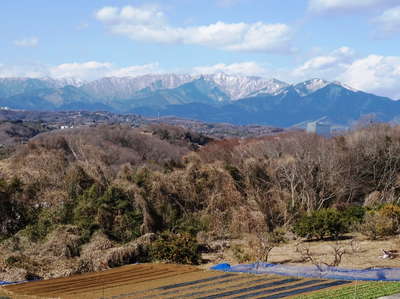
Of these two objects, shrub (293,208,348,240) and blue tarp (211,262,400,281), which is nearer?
blue tarp (211,262,400,281)

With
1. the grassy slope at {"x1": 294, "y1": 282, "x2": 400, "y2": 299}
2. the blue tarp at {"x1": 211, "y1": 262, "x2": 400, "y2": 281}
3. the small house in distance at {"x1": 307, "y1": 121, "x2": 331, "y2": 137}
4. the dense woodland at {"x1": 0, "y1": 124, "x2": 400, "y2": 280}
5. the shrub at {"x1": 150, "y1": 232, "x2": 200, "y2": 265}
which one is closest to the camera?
the grassy slope at {"x1": 294, "y1": 282, "x2": 400, "y2": 299}

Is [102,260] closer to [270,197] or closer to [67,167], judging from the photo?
[67,167]

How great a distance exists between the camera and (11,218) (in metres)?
20.2

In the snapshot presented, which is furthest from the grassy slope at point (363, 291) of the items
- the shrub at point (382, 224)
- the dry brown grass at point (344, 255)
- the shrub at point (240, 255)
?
the shrub at point (382, 224)

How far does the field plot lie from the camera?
1173 centimetres

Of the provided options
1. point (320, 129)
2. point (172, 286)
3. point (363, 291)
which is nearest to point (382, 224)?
point (363, 291)

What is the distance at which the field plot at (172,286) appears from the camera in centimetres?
1173

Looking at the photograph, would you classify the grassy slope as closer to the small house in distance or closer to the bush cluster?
the bush cluster

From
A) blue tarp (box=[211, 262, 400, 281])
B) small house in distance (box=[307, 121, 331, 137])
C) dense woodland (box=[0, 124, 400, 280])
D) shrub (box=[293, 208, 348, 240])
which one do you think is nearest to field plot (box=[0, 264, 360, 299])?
blue tarp (box=[211, 262, 400, 281])

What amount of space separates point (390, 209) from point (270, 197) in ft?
22.0

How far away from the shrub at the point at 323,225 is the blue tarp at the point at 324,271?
610 centimetres

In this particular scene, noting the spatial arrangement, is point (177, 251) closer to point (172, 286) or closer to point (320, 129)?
point (172, 286)

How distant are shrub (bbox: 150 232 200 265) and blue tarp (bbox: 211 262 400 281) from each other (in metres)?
2.61

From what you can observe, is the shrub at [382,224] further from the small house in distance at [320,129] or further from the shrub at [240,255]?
the small house in distance at [320,129]
